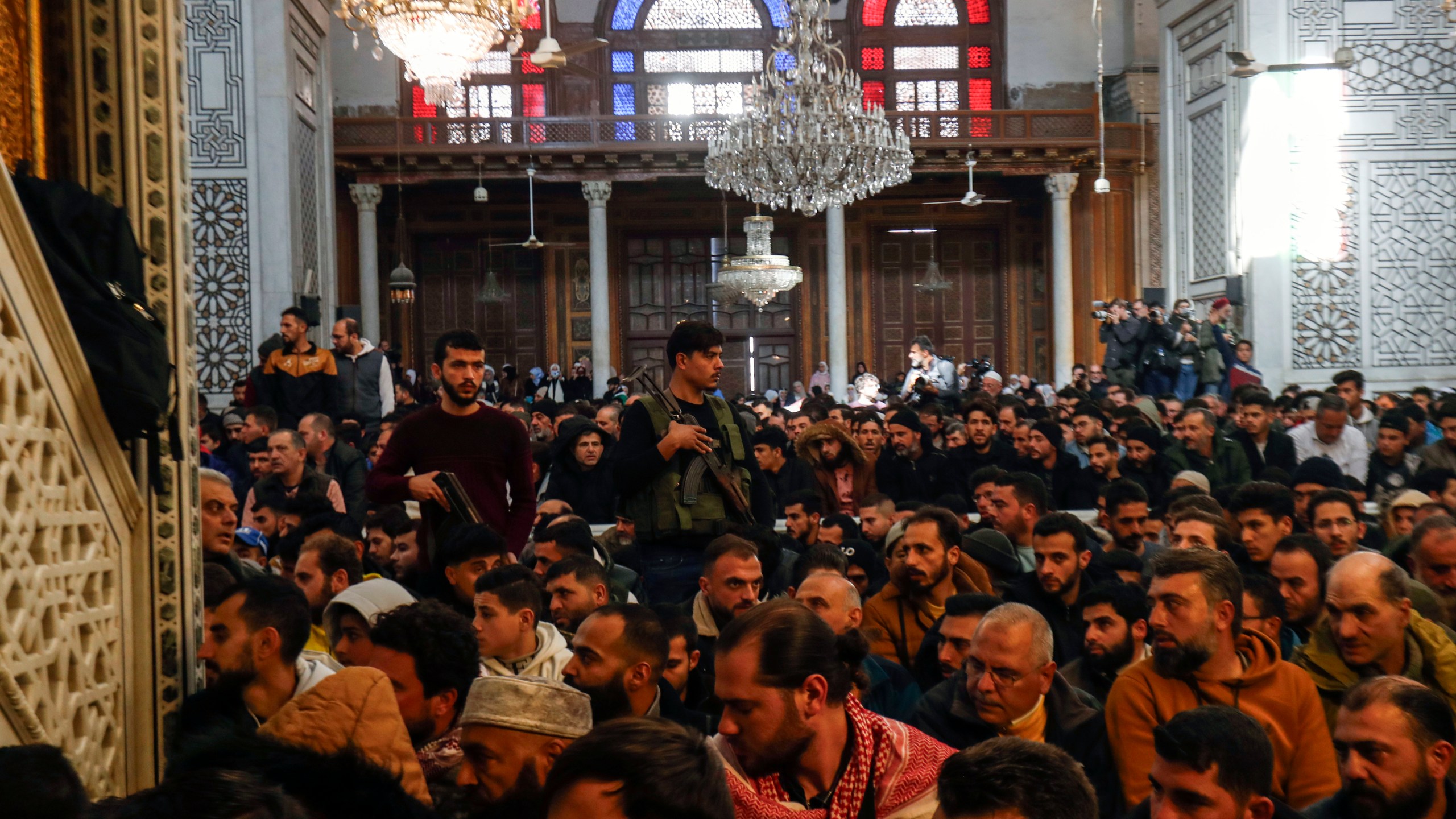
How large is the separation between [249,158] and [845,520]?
31.5 feet

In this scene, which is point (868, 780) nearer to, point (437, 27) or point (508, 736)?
point (508, 736)

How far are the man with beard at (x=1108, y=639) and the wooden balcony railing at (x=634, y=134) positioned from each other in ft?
45.7

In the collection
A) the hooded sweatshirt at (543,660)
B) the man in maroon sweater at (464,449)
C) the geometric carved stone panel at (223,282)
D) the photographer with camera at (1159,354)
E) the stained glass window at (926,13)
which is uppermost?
the stained glass window at (926,13)

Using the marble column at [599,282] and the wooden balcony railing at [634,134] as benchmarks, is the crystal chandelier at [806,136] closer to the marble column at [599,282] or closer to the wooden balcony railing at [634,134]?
the wooden balcony railing at [634,134]

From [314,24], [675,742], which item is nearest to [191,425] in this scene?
[675,742]

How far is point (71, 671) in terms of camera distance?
2635 mm

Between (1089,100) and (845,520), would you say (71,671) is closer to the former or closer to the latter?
(845,520)

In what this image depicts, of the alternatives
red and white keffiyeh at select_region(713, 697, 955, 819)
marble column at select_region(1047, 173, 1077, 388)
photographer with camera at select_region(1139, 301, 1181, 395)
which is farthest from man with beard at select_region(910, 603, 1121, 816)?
marble column at select_region(1047, 173, 1077, 388)

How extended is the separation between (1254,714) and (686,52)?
1804 cm

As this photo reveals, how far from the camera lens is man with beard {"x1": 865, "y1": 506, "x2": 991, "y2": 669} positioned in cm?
447

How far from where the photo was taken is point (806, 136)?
10.4m

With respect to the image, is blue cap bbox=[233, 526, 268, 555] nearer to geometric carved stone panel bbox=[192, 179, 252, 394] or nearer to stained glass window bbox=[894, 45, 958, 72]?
geometric carved stone panel bbox=[192, 179, 252, 394]

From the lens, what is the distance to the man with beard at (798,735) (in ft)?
7.81

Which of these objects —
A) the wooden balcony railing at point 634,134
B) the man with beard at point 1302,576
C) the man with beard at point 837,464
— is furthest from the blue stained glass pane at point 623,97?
the man with beard at point 1302,576
